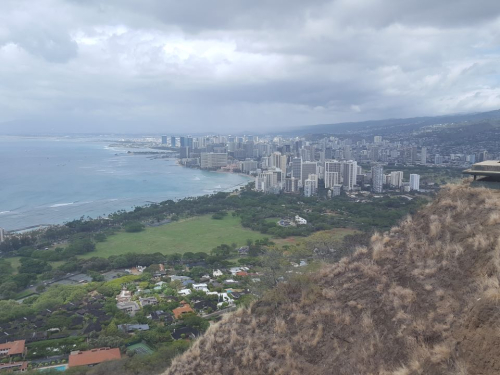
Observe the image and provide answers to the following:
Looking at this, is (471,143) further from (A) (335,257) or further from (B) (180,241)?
(A) (335,257)

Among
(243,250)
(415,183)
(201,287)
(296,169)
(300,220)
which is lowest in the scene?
(243,250)

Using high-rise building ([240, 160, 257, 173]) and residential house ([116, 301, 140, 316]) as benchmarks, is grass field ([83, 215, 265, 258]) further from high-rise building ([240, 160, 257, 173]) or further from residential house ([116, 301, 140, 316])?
high-rise building ([240, 160, 257, 173])

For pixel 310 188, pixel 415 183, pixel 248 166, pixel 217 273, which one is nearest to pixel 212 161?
pixel 248 166

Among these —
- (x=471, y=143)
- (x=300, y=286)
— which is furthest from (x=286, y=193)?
(x=471, y=143)

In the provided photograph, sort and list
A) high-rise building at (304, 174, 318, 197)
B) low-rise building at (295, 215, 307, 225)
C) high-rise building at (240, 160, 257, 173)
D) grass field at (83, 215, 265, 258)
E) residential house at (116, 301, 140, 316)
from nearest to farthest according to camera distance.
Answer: residential house at (116, 301, 140, 316) < grass field at (83, 215, 265, 258) < low-rise building at (295, 215, 307, 225) < high-rise building at (304, 174, 318, 197) < high-rise building at (240, 160, 257, 173)

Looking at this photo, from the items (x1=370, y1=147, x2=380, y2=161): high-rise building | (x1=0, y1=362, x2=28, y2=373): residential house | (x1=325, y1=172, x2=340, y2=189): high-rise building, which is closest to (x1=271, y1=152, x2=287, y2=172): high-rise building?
(x1=325, y1=172, x2=340, y2=189): high-rise building

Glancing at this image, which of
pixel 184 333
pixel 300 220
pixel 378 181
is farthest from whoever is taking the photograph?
pixel 378 181

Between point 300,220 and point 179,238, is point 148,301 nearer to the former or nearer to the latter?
point 179,238
